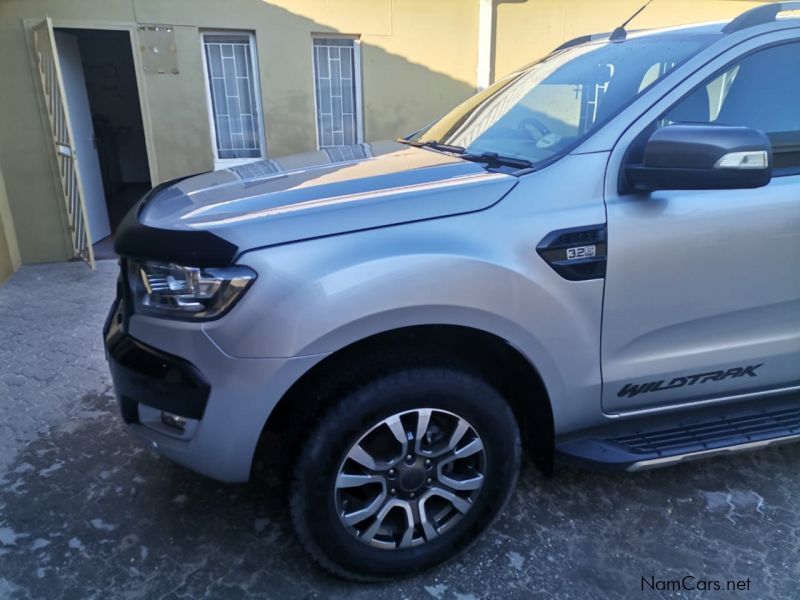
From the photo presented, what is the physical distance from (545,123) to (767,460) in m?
2.03

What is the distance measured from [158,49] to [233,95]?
0.89 metres

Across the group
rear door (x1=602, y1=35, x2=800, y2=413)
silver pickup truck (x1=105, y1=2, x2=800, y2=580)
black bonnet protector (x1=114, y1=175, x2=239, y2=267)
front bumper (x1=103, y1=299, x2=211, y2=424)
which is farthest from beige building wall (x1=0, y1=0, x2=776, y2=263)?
rear door (x1=602, y1=35, x2=800, y2=413)

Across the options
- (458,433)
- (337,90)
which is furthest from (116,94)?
(458,433)

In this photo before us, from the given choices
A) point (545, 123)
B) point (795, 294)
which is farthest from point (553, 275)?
point (795, 294)

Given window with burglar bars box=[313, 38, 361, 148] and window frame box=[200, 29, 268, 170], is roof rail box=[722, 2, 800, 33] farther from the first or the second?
window frame box=[200, 29, 268, 170]

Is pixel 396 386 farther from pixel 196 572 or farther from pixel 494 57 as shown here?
pixel 494 57

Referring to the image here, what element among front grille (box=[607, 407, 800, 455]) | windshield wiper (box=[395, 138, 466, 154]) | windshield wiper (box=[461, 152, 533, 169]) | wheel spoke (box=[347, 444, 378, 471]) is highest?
windshield wiper (box=[395, 138, 466, 154])

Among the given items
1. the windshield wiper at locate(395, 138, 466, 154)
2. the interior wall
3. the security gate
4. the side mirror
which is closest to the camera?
Result: the side mirror

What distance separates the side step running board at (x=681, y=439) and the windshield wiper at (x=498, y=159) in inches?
43.5

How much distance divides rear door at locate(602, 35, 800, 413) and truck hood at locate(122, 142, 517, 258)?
0.56m

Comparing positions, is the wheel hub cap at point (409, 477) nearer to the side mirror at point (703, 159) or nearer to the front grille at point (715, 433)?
the front grille at point (715, 433)

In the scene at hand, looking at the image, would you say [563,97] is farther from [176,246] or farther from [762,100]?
[176,246]

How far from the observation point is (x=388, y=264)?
1.82 m

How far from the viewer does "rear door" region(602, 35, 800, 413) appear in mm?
2076
